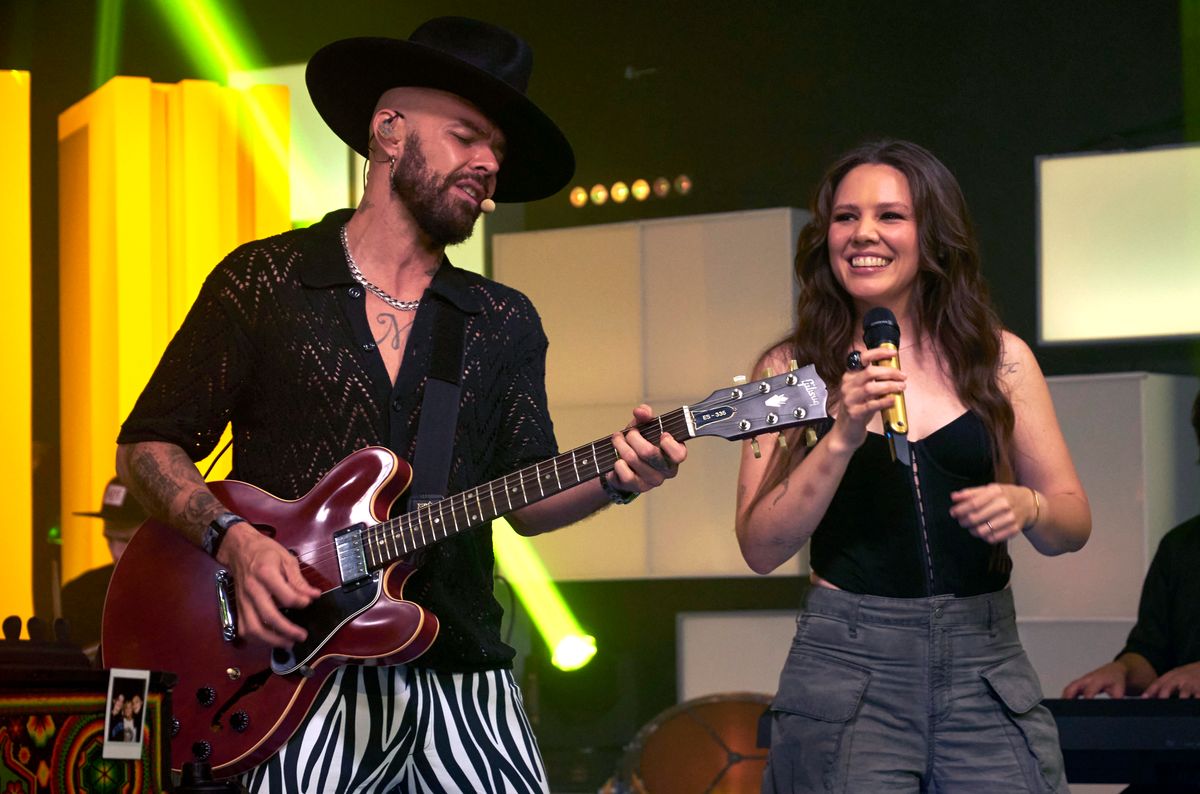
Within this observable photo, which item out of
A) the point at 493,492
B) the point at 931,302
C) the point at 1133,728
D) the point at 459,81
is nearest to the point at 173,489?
the point at 493,492

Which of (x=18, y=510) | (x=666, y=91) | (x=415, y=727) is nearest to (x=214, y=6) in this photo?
(x=666, y=91)

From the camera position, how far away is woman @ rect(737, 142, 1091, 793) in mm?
2305

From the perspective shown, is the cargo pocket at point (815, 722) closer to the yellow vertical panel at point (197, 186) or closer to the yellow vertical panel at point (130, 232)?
the yellow vertical panel at point (130, 232)

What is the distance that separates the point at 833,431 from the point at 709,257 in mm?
4003

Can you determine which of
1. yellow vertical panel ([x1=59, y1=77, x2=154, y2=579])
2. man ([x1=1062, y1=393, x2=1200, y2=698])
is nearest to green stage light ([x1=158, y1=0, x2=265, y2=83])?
yellow vertical panel ([x1=59, y1=77, x2=154, y2=579])

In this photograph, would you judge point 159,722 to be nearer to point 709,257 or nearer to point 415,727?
point 415,727

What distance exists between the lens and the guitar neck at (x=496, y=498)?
7.70ft

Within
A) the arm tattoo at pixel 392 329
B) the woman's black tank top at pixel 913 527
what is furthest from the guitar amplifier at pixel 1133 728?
the arm tattoo at pixel 392 329

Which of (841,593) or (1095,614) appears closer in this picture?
(841,593)

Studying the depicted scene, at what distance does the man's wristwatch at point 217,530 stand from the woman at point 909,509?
31.9 inches

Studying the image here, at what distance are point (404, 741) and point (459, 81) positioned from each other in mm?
1078

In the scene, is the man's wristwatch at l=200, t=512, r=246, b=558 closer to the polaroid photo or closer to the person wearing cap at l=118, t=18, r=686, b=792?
the person wearing cap at l=118, t=18, r=686, b=792

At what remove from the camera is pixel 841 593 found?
7.86ft

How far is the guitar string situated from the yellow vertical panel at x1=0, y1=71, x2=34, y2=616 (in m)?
3.79
